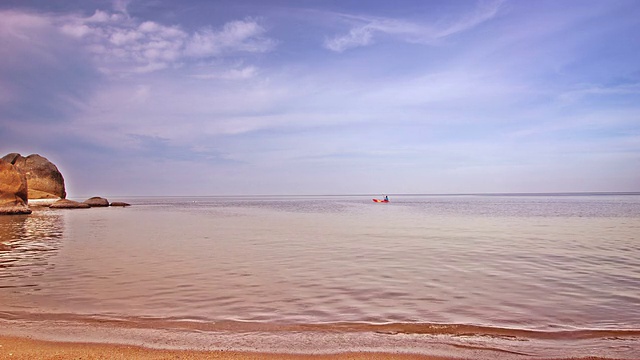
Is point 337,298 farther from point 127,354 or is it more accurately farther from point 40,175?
point 40,175

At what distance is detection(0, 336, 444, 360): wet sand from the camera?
6.21 m

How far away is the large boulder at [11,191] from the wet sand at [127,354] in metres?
51.0

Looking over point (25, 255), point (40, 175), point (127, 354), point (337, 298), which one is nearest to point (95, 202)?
point (40, 175)

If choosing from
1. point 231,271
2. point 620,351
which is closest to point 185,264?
point 231,271

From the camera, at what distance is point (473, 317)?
8734mm

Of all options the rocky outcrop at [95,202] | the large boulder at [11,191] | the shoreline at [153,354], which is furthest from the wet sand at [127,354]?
the rocky outcrop at [95,202]

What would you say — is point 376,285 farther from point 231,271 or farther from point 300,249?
point 300,249

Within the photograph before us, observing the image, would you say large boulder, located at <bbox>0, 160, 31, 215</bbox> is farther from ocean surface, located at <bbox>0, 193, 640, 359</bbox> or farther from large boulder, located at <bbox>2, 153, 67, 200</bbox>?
ocean surface, located at <bbox>0, 193, 640, 359</bbox>

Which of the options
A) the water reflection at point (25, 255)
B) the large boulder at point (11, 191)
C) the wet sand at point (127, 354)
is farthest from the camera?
the large boulder at point (11, 191)

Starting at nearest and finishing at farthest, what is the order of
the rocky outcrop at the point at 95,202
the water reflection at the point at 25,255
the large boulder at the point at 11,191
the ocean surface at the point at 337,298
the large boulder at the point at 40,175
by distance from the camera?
the ocean surface at the point at 337,298, the water reflection at the point at 25,255, the large boulder at the point at 11,191, the large boulder at the point at 40,175, the rocky outcrop at the point at 95,202

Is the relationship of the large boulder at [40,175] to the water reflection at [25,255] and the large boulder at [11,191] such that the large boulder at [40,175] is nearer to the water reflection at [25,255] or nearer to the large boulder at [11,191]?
the large boulder at [11,191]

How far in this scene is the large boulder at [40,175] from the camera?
249ft

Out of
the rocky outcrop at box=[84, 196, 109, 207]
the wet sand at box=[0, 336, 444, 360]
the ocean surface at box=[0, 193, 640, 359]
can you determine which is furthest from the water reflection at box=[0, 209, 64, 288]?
the rocky outcrop at box=[84, 196, 109, 207]

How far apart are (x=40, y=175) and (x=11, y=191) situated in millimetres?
34529
